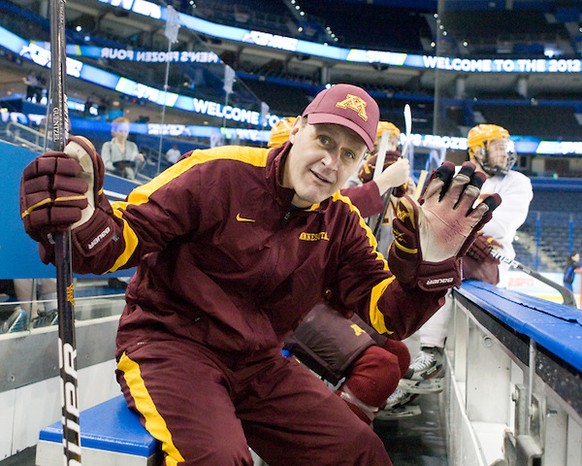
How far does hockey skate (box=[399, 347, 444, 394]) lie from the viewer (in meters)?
2.91

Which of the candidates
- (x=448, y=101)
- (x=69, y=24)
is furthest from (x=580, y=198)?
(x=69, y=24)

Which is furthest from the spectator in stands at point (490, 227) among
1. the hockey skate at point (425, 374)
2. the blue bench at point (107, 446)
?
the blue bench at point (107, 446)

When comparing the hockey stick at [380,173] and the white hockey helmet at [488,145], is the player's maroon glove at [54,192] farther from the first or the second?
the white hockey helmet at [488,145]

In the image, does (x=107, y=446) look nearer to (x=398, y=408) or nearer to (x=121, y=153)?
(x=398, y=408)

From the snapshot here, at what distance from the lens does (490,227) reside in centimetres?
353

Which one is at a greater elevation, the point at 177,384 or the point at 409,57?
the point at 409,57

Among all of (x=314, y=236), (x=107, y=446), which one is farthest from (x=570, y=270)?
(x=107, y=446)

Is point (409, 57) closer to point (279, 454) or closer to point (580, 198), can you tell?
point (580, 198)

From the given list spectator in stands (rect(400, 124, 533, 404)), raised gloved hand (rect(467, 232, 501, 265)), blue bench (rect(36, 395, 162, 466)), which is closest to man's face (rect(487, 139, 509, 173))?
spectator in stands (rect(400, 124, 533, 404))

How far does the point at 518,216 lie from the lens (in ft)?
11.5

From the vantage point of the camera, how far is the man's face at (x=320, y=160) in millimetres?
1598

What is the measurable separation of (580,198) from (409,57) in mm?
9744

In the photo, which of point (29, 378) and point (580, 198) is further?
point (580, 198)

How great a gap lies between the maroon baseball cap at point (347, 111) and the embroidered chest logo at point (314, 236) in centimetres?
28
